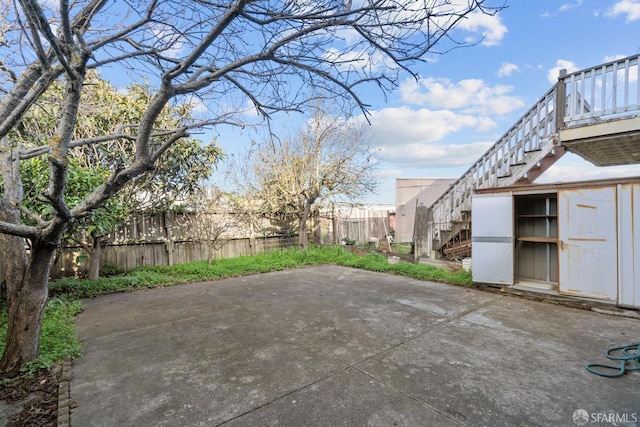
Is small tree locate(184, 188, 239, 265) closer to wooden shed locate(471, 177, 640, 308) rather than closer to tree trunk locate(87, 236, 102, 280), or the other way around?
tree trunk locate(87, 236, 102, 280)

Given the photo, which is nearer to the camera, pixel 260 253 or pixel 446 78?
pixel 446 78

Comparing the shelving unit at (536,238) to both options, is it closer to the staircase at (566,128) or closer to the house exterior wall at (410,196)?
the staircase at (566,128)

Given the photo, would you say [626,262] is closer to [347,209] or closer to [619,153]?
[619,153]

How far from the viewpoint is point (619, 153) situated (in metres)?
5.64

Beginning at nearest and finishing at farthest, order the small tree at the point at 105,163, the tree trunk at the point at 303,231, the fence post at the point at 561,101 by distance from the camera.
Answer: the small tree at the point at 105,163
the fence post at the point at 561,101
the tree trunk at the point at 303,231

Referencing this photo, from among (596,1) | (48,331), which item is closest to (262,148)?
(48,331)

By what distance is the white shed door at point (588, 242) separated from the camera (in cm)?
393

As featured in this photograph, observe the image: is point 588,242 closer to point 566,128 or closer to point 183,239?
point 566,128

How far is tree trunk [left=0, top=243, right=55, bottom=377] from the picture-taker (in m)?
2.46

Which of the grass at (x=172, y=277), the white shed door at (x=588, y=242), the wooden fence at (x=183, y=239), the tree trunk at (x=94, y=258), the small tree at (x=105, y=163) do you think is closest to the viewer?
the grass at (x=172, y=277)

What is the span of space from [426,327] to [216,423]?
254 centimetres
